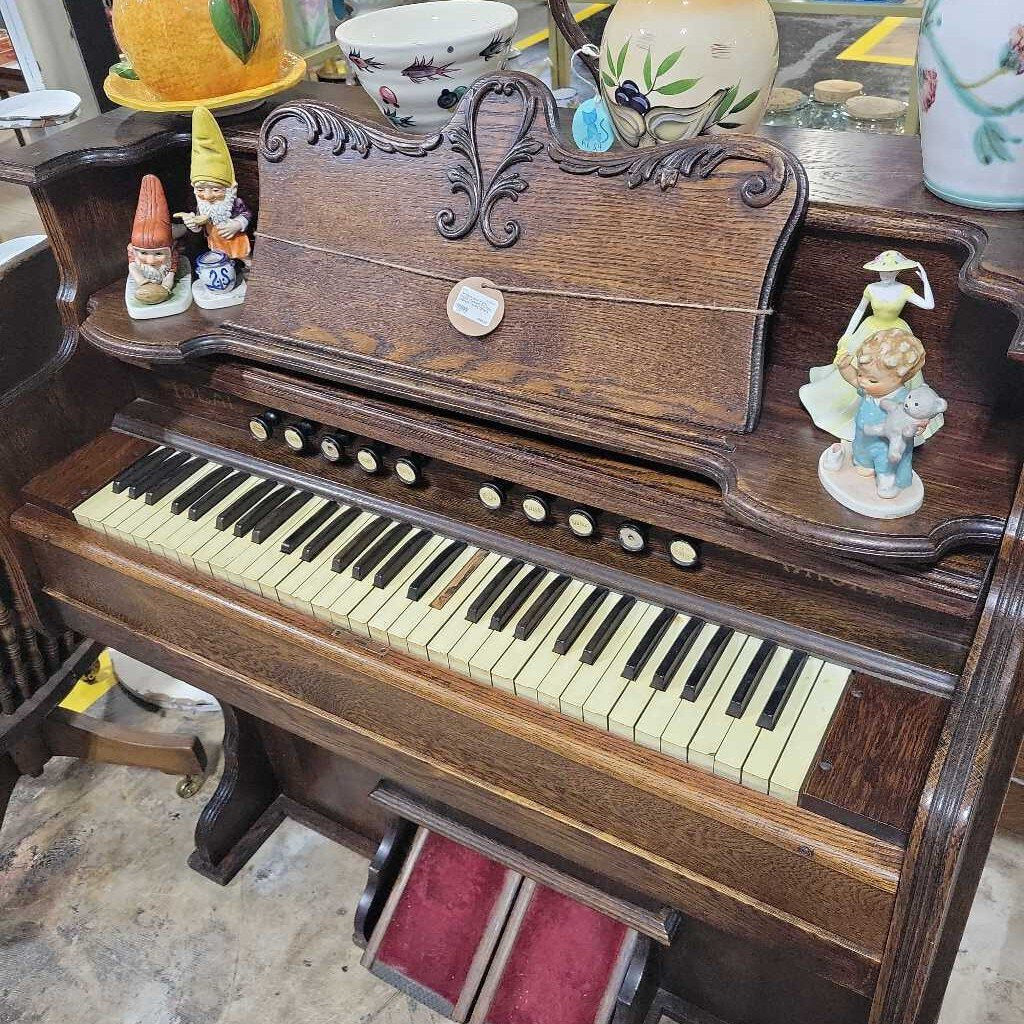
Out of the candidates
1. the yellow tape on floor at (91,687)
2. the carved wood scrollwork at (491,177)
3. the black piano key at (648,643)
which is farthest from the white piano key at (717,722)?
the yellow tape on floor at (91,687)

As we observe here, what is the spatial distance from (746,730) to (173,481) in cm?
110

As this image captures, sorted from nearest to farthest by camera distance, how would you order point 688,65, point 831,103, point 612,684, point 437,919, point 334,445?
point 688,65
point 612,684
point 334,445
point 437,919
point 831,103

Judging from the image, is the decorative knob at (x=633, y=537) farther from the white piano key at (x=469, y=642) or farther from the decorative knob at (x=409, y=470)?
the decorative knob at (x=409, y=470)

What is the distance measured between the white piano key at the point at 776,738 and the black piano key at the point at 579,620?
Answer: 0.29m

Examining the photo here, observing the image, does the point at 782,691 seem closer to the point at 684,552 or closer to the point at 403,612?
the point at 684,552

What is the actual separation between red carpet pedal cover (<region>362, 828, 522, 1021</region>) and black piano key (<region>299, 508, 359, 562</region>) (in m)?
0.65

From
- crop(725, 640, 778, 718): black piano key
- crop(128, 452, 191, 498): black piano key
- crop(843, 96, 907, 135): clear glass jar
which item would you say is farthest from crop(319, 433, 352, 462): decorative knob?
crop(843, 96, 907, 135): clear glass jar

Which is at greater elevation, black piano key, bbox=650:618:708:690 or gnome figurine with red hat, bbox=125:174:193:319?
gnome figurine with red hat, bbox=125:174:193:319

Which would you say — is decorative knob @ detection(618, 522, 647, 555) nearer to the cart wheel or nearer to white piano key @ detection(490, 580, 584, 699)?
white piano key @ detection(490, 580, 584, 699)

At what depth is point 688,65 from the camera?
1.22m

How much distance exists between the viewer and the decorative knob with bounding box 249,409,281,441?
1.73 metres

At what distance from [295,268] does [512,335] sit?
1.34ft

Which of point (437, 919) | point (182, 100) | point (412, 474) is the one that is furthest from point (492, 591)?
point (182, 100)

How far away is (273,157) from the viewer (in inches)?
61.5
